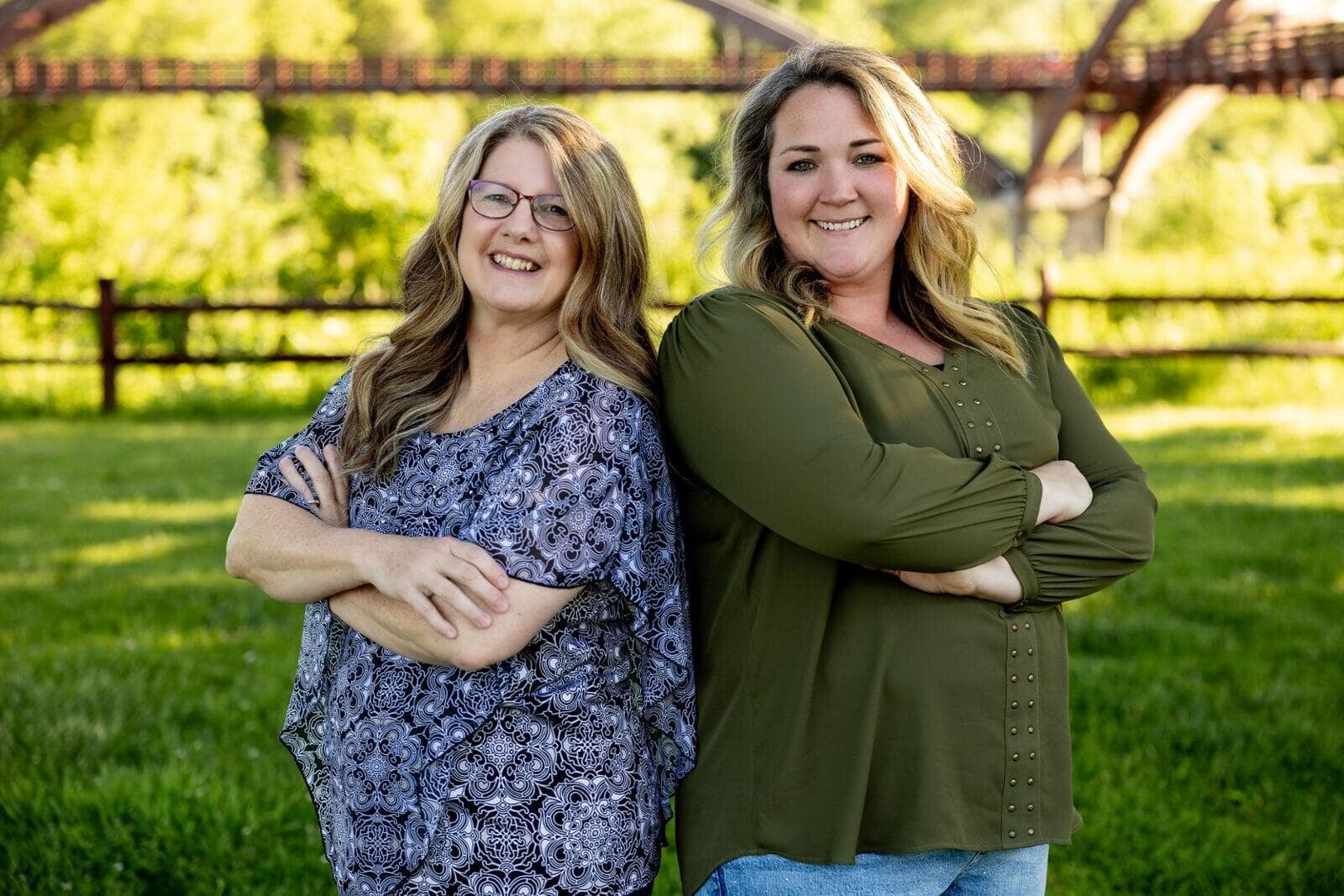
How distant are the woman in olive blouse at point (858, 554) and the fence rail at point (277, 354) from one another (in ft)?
26.1

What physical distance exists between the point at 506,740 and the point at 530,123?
0.88m

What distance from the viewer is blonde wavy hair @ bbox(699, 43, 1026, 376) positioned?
219cm

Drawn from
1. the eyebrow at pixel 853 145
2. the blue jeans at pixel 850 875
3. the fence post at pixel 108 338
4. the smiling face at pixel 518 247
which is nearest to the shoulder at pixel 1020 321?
the eyebrow at pixel 853 145

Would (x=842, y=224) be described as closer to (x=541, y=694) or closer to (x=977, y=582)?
(x=977, y=582)

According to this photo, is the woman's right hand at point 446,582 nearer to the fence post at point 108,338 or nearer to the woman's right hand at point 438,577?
the woman's right hand at point 438,577

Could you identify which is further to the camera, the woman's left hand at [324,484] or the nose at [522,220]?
the woman's left hand at [324,484]

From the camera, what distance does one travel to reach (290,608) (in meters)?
5.59

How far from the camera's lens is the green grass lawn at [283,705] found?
3543 millimetres

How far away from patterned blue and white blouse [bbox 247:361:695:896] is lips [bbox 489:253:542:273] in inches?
6.0

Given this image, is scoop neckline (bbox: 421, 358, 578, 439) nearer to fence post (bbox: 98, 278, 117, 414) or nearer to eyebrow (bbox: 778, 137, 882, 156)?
eyebrow (bbox: 778, 137, 882, 156)

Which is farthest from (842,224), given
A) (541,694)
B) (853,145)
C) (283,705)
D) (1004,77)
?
(1004,77)

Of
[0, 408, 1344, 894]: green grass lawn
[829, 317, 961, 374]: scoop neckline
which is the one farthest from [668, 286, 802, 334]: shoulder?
[0, 408, 1344, 894]: green grass lawn

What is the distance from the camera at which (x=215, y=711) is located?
4.38 metres

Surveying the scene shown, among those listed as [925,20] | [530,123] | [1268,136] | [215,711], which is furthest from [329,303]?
[1268,136]
